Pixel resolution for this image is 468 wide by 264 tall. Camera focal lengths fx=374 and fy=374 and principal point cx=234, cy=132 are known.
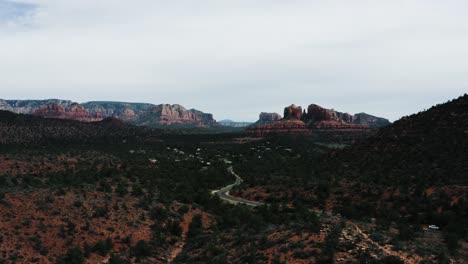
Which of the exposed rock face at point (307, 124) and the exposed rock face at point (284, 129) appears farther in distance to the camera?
the exposed rock face at point (307, 124)

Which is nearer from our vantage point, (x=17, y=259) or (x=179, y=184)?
(x=17, y=259)

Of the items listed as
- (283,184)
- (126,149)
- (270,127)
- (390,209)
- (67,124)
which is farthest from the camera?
(270,127)

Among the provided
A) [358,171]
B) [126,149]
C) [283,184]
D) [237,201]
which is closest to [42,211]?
[237,201]

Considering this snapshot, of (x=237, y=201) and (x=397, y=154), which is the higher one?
(x=397, y=154)

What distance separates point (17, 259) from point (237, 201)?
30672 mm

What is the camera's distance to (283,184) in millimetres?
60125

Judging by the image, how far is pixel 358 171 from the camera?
199 ft

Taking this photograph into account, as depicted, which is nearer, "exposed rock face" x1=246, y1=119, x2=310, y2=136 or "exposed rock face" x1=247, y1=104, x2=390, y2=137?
"exposed rock face" x1=246, y1=119, x2=310, y2=136

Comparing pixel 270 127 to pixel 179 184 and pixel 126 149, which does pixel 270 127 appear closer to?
pixel 126 149

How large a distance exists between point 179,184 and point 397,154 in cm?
3546

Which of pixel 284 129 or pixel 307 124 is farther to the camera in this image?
pixel 307 124

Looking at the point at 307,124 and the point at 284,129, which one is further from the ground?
the point at 307,124

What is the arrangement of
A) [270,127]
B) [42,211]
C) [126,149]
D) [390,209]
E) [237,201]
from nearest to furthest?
[42,211] → [390,209] → [237,201] → [126,149] → [270,127]

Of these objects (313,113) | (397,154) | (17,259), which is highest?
(313,113)
